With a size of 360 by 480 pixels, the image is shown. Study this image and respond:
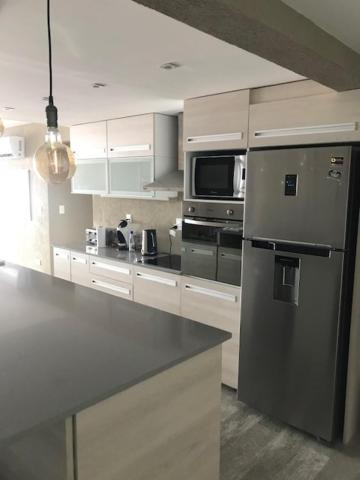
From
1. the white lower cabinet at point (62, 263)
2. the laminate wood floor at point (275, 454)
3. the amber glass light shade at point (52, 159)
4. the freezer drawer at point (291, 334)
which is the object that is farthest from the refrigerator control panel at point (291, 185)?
the white lower cabinet at point (62, 263)

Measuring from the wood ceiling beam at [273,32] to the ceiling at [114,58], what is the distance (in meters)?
0.33

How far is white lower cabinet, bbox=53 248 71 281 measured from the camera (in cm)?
438

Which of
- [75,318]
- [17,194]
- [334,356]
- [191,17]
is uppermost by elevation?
[191,17]

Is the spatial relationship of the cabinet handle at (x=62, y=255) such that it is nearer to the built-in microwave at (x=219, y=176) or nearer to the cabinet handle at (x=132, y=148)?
the cabinet handle at (x=132, y=148)

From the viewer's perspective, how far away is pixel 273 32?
4.60ft

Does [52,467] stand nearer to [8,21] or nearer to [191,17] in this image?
[191,17]

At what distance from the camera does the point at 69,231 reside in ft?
17.9

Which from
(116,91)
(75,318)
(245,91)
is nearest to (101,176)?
(116,91)

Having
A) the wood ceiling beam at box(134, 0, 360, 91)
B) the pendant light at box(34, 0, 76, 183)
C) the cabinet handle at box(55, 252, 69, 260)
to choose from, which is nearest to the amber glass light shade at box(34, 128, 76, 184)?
the pendant light at box(34, 0, 76, 183)

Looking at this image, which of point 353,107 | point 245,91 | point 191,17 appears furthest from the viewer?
point 245,91

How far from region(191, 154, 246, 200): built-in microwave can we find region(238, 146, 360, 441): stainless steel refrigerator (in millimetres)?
165

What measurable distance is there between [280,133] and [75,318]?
5.50ft

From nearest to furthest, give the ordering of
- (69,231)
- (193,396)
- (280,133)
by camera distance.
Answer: (193,396)
(280,133)
(69,231)

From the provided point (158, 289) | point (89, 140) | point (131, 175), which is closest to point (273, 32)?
point (158, 289)
